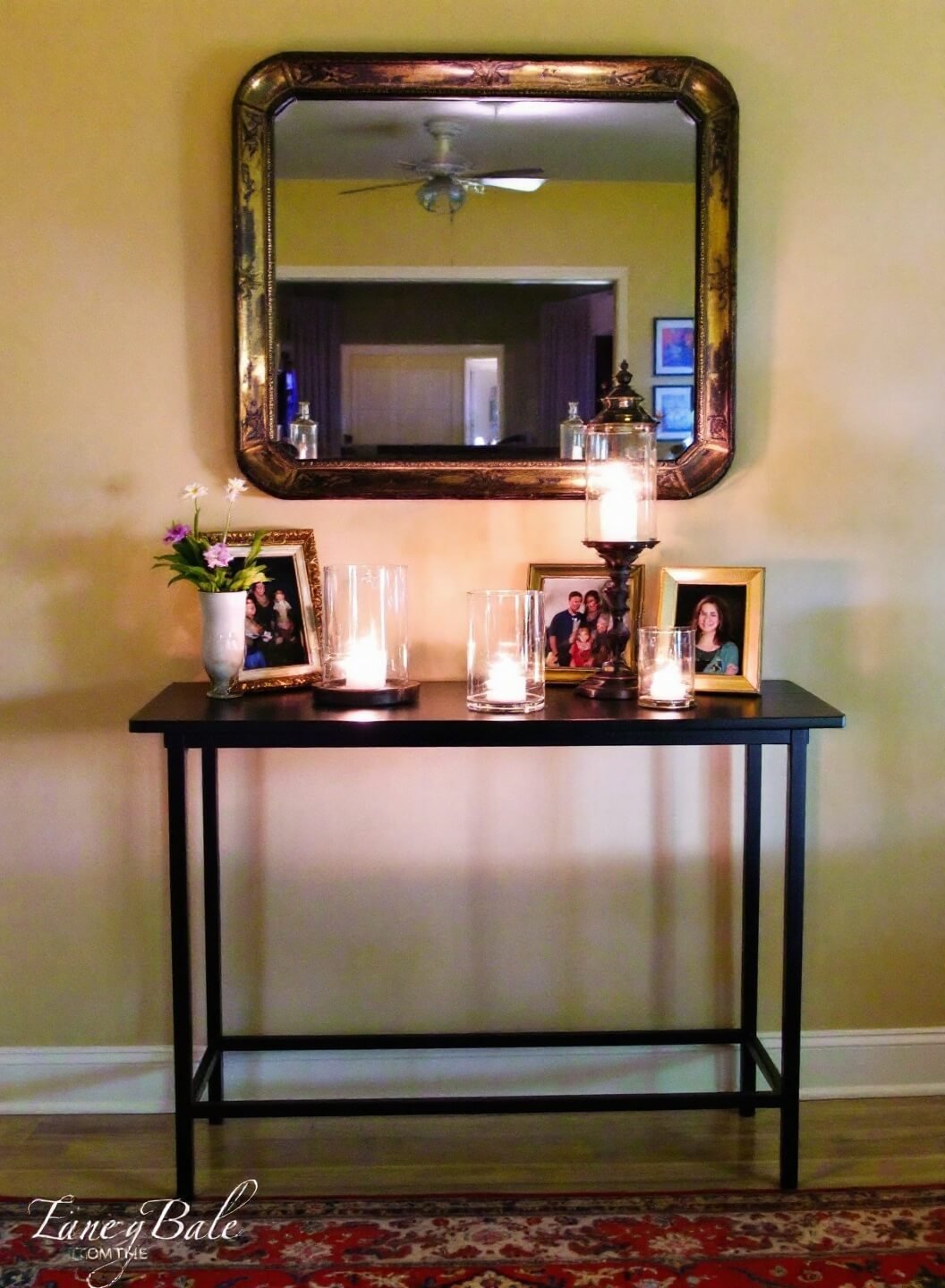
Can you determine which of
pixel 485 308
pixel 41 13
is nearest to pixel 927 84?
pixel 485 308

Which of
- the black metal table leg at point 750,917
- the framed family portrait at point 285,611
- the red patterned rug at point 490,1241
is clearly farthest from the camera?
the black metal table leg at point 750,917

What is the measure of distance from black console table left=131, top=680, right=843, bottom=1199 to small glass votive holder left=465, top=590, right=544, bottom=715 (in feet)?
0.16

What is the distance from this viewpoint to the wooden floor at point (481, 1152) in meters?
2.10

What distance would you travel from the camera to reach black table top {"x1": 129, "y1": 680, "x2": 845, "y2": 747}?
1.90 metres

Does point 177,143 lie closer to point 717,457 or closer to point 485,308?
point 485,308

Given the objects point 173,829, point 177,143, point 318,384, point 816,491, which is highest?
point 177,143

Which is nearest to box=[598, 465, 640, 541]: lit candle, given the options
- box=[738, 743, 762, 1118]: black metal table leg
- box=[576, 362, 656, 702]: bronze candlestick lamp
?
box=[576, 362, 656, 702]: bronze candlestick lamp

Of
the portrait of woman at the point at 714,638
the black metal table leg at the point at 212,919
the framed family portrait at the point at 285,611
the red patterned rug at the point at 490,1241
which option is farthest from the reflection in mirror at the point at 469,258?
the red patterned rug at the point at 490,1241

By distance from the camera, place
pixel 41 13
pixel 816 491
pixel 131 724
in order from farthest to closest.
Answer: pixel 816 491 < pixel 41 13 < pixel 131 724

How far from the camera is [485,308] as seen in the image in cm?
221

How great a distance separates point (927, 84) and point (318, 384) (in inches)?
50.8

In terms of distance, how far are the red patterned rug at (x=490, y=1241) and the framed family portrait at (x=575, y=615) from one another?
3.10 ft

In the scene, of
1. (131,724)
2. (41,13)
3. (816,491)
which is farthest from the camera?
(816,491)

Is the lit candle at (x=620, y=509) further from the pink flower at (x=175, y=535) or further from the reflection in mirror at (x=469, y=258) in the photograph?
the pink flower at (x=175, y=535)
